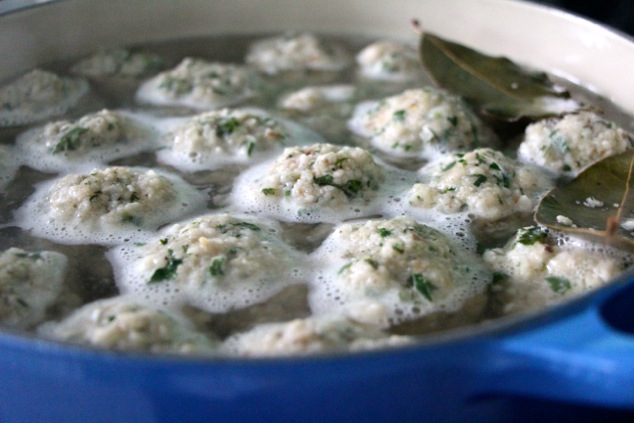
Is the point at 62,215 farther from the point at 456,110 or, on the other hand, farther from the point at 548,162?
the point at 548,162

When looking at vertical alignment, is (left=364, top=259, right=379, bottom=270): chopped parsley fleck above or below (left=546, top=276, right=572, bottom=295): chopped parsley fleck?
above

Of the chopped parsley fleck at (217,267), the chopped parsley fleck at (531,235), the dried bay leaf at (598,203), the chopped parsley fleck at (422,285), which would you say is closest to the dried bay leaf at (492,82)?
the dried bay leaf at (598,203)

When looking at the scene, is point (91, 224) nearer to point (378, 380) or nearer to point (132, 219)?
point (132, 219)

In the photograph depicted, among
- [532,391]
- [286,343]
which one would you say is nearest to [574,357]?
[532,391]

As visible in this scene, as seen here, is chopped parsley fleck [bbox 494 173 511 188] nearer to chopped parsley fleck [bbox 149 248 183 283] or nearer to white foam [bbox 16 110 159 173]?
chopped parsley fleck [bbox 149 248 183 283]

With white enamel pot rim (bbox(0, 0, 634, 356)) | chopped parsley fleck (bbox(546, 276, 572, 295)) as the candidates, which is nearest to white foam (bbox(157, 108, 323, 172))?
white enamel pot rim (bbox(0, 0, 634, 356))

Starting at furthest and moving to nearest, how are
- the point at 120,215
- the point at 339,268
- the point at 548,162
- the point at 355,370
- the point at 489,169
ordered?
the point at 548,162
the point at 489,169
the point at 120,215
the point at 339,268
the point at 355,370

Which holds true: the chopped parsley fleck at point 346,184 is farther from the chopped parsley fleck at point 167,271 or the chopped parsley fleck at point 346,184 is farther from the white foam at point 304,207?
the chopped parsley fleck at point 167,271
